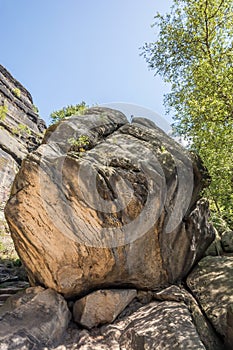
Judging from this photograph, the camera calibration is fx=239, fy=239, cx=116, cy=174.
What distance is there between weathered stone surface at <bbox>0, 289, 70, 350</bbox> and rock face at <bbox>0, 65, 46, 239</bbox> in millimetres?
8281

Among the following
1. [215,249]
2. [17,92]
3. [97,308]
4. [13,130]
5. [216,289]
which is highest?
[17,92]

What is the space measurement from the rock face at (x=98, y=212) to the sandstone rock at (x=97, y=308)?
319 mm

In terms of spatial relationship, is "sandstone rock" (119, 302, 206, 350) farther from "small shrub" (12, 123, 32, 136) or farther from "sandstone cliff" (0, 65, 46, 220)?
"small shrub" (12, 123, 32, 136)

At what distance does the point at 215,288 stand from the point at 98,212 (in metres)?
4.80

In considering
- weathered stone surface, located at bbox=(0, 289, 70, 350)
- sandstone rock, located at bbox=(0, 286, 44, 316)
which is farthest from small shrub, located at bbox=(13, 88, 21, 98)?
weathered stone surface, located at bbox=(0, 289, 70, 350)

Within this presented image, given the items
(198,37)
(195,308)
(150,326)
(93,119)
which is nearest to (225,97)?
(198,37)

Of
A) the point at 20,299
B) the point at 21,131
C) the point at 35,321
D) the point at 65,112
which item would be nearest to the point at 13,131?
the point at 21,131

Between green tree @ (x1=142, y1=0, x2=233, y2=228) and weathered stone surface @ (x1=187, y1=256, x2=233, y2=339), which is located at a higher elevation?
green tree @ (x1=142, y1=0, x2=233, y2=228)

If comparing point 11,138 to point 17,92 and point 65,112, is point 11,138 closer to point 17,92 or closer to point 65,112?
point 17,92

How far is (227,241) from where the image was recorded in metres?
11.5

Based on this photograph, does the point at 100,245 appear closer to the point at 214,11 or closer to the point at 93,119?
the point at 93,119

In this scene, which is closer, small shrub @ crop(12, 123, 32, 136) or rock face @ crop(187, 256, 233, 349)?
rock face @ crop(187, 256, 233, 349)

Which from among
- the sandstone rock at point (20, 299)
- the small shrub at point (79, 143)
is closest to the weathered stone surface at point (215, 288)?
the sandstone rock at point (20, 299)

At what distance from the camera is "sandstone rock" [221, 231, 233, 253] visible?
37.0 feet
